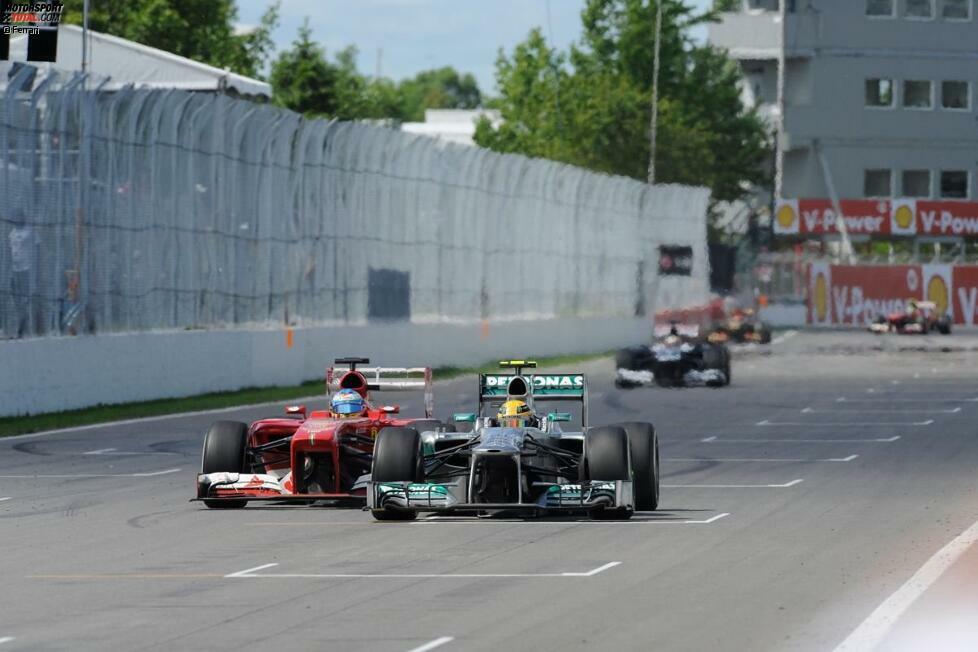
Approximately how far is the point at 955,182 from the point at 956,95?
13.3 feet

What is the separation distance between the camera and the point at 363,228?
44688mm

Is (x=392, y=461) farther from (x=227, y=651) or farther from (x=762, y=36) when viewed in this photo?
(x=762, y=36)

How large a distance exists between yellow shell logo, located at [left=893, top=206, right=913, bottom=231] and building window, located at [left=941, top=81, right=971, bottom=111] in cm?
750

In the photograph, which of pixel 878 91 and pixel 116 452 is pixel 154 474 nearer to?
pixel 116 452

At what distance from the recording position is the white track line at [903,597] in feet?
35.0

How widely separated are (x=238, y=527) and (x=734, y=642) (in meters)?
6.99

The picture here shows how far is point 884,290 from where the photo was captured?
91.2 m

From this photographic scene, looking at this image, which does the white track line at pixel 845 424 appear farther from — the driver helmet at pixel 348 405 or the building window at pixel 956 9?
the building window at pixel 956 9

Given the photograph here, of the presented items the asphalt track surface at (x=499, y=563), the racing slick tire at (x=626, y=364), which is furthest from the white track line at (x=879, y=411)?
the asphalt track surface at (x=499, y=563)

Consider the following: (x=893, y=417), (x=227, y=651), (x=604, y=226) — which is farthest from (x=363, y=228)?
(x=227, y=651)

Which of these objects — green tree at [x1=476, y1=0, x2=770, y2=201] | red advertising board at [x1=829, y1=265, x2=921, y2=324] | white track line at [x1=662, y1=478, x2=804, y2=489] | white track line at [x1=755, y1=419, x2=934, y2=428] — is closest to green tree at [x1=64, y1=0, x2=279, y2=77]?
green tree at [x1=476, y1=0, x2=770, y2=201]

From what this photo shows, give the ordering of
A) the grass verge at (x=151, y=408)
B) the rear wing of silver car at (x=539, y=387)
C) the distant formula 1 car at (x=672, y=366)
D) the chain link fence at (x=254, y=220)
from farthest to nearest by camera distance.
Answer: the distant formula 1 car at (x=672, y=366) → the chain link fence at (x=254, y=220) → the grass verge at (x=151, y=408) → the rear wing of silver car at (x=539, y=387)

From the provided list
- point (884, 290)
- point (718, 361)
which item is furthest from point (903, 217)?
point (718, 361)

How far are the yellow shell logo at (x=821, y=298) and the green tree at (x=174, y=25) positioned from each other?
983 inches
